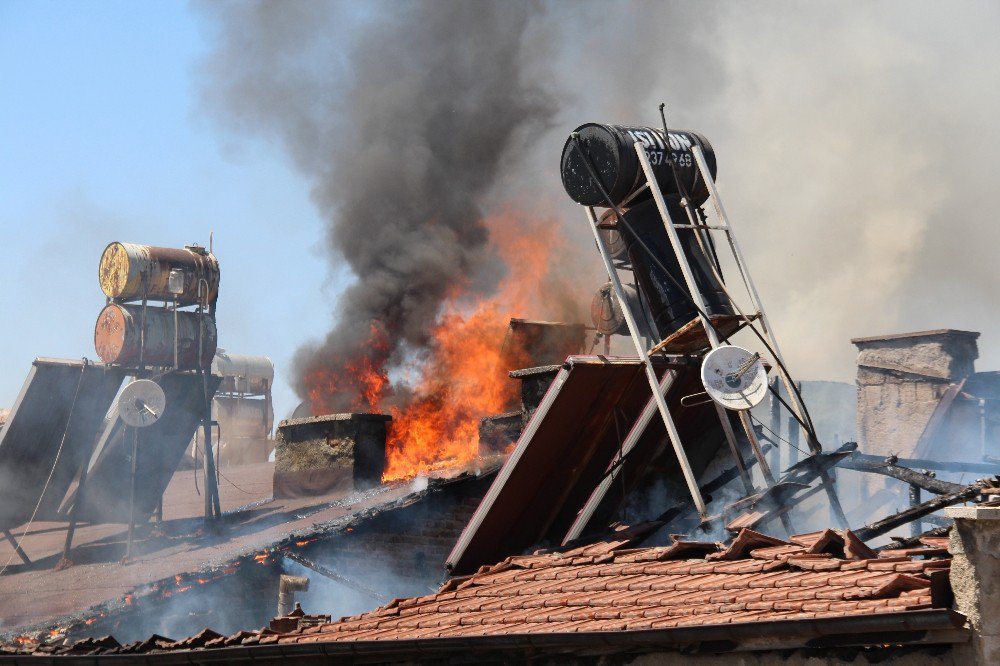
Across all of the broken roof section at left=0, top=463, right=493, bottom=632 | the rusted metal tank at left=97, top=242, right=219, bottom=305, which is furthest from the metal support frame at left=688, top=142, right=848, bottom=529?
the rusted metal tank at left=97, top=242, right=219, bottom=305

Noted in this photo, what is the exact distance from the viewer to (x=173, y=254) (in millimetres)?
18594


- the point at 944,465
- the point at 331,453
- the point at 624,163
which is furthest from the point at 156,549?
the point at 944,465

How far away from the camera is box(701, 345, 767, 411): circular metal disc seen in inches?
327

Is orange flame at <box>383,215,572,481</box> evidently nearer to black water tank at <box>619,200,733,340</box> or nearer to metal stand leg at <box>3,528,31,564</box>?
metal stand leg at <box>3,528,31,564</box>

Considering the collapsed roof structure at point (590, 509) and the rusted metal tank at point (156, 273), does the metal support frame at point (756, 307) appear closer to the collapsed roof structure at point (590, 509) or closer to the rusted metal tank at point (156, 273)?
the collapsed roof structure at point (590, 509)

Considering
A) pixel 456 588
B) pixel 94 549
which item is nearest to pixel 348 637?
pixel 456 588

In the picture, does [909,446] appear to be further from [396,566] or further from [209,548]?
[209,548]

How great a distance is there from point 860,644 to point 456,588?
14.8 feet

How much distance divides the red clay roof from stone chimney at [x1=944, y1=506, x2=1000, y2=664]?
0.64 feet

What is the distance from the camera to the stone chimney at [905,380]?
15656 mm

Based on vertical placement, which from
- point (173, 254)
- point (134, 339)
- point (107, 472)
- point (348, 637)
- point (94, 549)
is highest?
point (173, 254)

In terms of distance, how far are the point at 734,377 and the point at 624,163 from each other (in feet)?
7.93

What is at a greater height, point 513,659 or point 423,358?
point 423,358

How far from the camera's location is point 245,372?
4256 cm
